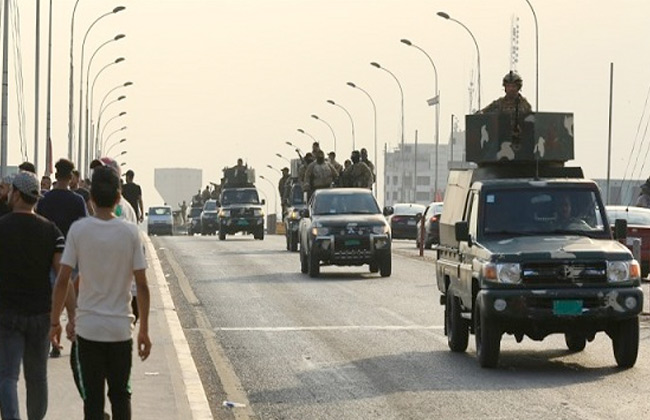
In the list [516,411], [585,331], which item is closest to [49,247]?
[516,411]

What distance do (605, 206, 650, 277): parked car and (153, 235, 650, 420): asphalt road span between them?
6366mm

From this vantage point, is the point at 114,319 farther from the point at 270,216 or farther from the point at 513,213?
the point at 270,216

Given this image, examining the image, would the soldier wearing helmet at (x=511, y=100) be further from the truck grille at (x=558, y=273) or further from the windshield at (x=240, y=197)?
the windshield at (x=240, y=197)

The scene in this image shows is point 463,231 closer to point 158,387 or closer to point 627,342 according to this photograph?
point 627,342

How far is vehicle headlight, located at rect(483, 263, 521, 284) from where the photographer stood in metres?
19.0

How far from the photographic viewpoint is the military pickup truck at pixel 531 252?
750 inches

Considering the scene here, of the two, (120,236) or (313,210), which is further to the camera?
(313,210)

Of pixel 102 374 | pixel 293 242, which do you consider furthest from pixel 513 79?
pixel 293 242

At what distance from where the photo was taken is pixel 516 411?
15.7 meters

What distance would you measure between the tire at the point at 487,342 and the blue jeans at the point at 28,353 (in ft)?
24.8

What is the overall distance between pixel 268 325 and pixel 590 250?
24.6 ft

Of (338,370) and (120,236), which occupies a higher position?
(120,236)

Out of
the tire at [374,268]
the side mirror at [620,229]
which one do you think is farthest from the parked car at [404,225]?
the side mirror at [620,229]

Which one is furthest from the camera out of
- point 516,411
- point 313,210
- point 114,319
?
point 313,210
